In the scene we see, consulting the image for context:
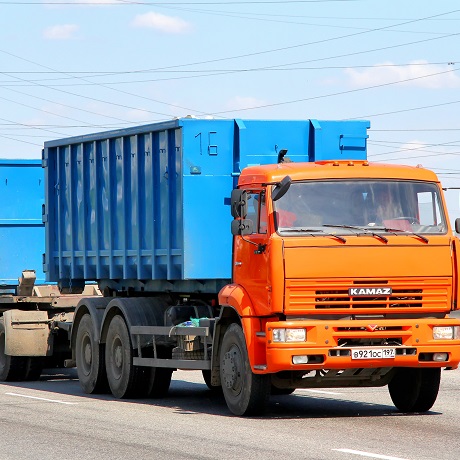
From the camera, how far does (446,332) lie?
46.8 ft

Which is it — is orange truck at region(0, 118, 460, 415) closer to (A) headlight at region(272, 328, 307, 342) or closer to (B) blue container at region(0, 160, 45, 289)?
→ (A) headlight at region(272, 328, 307, 342)

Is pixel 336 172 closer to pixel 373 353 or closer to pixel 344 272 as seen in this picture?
pixel 344 272

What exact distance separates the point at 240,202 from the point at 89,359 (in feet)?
17.1

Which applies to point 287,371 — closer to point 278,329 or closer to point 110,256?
point 278,329

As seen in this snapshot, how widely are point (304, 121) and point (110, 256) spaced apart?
11.8 feet

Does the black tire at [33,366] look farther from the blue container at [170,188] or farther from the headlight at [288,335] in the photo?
the headlight at [288,335]

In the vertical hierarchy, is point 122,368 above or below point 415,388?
above

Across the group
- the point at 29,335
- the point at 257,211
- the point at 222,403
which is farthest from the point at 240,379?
the point at 29,335

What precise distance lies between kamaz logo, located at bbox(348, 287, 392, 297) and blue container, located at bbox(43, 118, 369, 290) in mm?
2893

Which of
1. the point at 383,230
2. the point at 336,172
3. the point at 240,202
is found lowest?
the point at 383,230

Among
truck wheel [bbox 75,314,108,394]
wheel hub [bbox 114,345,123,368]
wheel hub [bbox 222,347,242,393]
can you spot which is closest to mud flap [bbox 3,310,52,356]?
truck wheel [bbox 75,314,108,394]

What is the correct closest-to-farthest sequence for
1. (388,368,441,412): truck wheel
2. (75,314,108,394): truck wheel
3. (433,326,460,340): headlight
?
(433,326,460,340): headlight < (388,368,441,412): truck wheel < (75,314,108,394): truck wheel

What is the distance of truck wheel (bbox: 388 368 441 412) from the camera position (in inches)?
591

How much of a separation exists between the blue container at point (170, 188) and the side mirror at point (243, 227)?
→ 202 centimetres
